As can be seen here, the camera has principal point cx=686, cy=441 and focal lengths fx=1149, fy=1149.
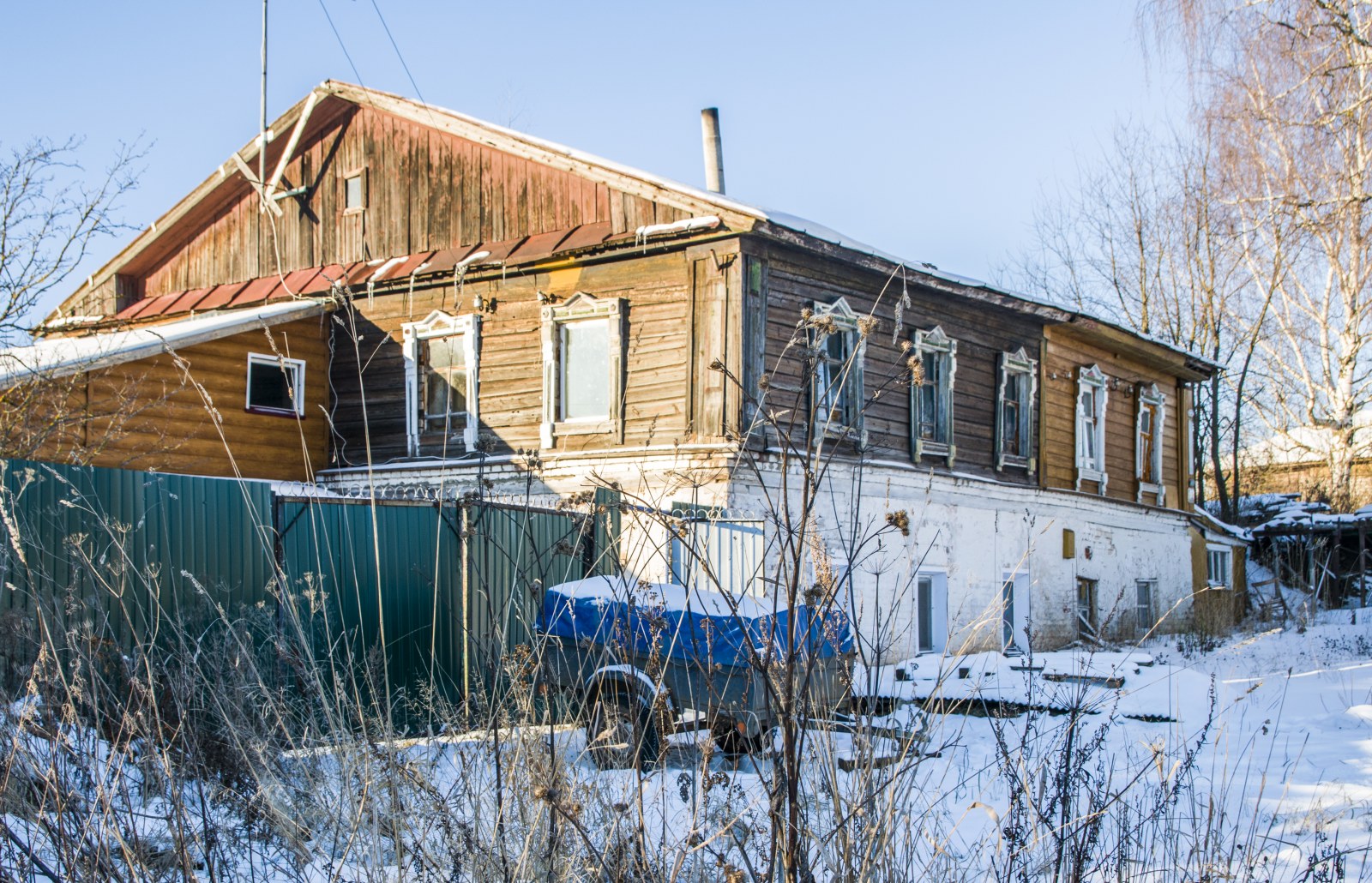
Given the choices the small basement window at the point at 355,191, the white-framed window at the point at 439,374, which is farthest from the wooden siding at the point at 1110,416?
the small basement window at the point at 355,191

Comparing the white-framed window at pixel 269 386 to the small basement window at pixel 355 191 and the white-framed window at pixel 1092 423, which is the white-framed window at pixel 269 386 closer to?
the small basement window at pixel 355 191

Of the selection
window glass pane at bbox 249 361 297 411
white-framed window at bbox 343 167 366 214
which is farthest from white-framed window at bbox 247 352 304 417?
Answer: white-framed window at bbox 343 167 366 214

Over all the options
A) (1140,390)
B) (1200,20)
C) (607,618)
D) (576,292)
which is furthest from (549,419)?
(1140,390)

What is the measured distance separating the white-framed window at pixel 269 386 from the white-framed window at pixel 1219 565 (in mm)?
17008

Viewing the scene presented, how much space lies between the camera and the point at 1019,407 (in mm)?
16875

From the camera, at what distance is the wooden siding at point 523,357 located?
511 inches

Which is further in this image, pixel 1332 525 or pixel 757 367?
pixel 1332 525

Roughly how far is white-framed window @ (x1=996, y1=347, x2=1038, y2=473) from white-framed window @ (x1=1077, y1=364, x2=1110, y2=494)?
172 centimetres

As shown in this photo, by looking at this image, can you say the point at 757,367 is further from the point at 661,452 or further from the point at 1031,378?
the point at 1031,378

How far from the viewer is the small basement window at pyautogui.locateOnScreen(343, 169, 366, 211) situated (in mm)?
16062

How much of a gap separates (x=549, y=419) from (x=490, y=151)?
149 inches

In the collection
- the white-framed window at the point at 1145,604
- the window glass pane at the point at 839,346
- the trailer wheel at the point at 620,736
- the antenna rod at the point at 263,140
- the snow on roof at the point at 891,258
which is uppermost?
the antenna rod at the point at 263,140

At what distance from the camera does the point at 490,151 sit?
49.1 ft

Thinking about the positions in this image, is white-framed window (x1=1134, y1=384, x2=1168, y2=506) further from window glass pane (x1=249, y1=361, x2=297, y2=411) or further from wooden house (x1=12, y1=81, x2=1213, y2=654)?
window glass pane (x1=249, y1=361, x2=297, y2=411)
